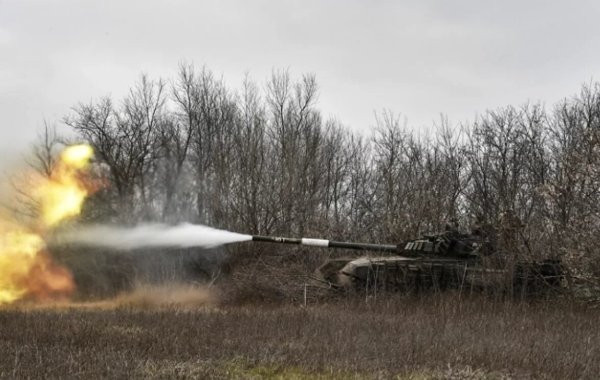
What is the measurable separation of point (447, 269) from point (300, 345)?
933 centimetres

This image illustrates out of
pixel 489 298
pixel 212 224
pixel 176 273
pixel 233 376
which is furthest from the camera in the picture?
pixel 212 224

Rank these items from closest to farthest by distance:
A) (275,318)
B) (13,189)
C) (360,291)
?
(275,318), (13,189), (360,291)

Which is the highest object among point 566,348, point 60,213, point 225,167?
point 225,167

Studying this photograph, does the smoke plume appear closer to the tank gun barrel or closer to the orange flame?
the orange flame

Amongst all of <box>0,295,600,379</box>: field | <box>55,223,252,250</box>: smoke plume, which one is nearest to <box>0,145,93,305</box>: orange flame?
<box>55,223,252,250</box>: smoke plume

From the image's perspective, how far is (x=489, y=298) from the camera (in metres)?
17.1

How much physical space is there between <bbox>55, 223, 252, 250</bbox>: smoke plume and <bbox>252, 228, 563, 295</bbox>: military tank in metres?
2.65

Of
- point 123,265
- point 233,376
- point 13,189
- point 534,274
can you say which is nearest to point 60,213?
point 13,189

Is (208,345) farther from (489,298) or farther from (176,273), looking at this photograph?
(176,273)

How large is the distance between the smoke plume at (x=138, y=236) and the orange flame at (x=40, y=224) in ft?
3.70

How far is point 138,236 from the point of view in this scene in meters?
20.3

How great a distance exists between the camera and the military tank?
17.4 meters

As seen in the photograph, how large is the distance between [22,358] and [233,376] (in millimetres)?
2847

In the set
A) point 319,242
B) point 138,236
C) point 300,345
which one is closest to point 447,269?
point 319,242
